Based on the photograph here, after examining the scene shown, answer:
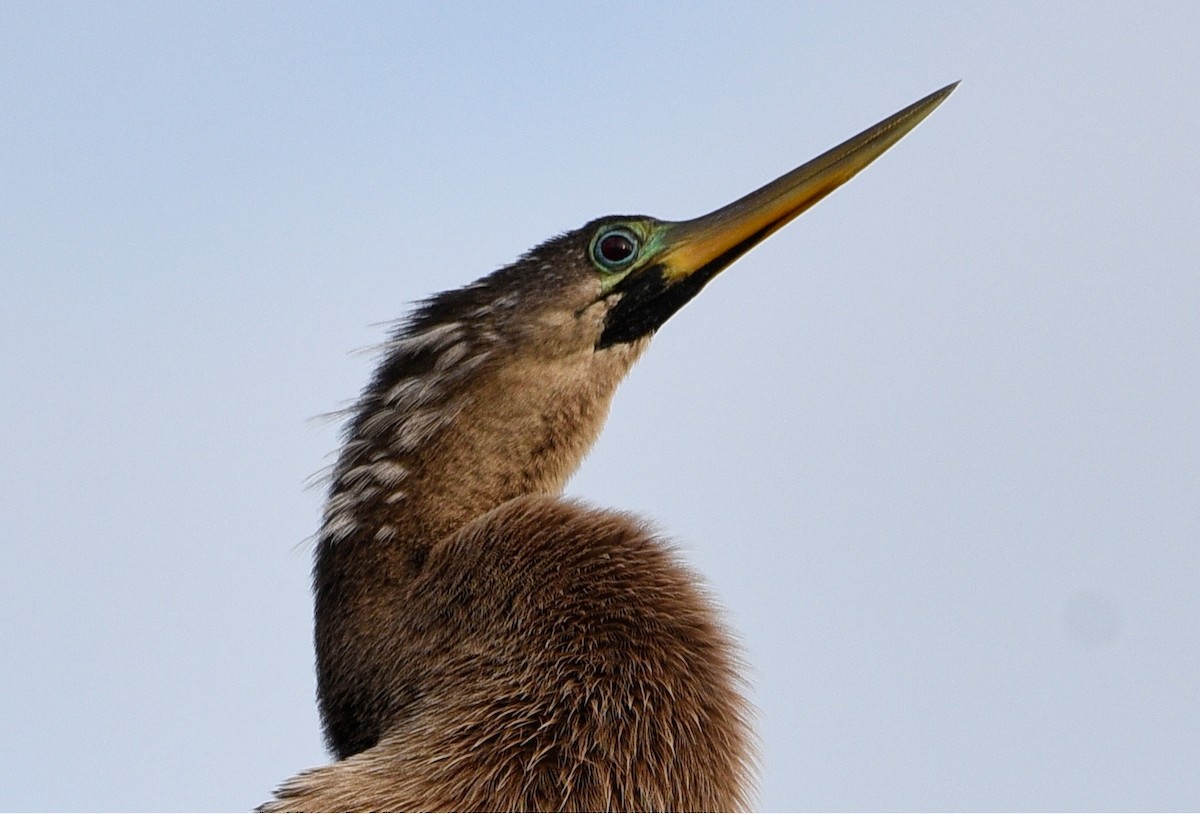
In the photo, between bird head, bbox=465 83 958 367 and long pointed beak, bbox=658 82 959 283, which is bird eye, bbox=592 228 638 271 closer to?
bird head, bbox=465 83 958 367

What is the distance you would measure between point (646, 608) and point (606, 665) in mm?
230

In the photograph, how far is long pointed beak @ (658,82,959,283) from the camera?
6094 millimetres

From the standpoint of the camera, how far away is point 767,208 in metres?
6.09

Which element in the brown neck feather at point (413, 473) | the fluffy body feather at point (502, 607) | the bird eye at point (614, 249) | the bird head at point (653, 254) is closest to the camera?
the fluffy body feather at point (502, 607)

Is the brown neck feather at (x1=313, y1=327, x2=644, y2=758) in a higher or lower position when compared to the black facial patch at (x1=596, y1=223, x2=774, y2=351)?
lower

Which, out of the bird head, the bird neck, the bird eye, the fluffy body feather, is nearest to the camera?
the fluffy body feather

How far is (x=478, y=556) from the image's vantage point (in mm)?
5109

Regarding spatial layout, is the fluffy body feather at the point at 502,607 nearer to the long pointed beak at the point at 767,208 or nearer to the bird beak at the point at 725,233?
the bird beak at the point at 725,233

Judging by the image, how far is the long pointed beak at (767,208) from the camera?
6094 mm

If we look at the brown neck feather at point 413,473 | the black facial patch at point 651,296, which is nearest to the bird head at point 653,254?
the black facial patch at point 651,296

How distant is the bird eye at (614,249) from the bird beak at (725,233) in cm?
7

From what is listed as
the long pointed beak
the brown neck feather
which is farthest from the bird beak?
the brown neck feather

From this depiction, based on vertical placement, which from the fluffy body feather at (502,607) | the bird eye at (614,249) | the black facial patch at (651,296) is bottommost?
the fluffy body feather at (502,607)

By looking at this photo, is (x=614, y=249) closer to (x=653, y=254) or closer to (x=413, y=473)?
(x=653, y=254)
